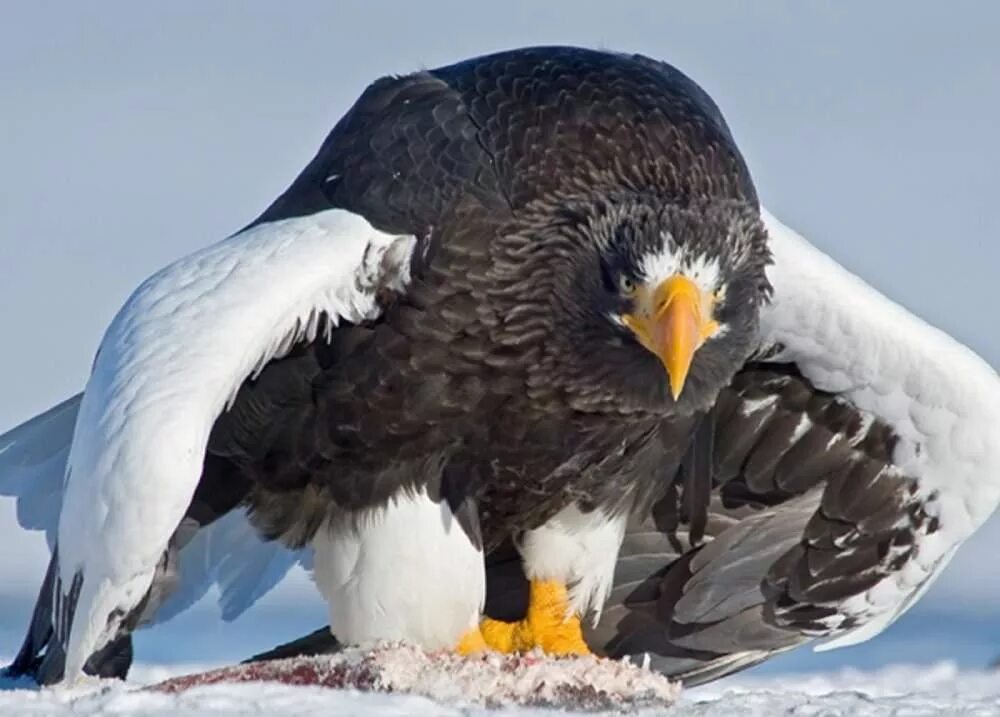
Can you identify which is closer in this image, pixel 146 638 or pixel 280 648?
pixel 280 648

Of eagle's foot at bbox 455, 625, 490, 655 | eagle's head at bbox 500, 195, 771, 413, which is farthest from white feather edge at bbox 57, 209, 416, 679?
eagle's foot at bbox 455, 625, 490, 655

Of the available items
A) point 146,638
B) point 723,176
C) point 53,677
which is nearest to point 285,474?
point 53,677

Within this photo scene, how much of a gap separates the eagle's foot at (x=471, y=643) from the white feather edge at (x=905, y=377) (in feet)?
3.43

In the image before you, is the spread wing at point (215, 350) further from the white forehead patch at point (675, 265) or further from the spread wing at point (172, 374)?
the white forehead patch at point (675, 265)

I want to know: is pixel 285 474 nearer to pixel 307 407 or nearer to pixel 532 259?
pixel 307 407

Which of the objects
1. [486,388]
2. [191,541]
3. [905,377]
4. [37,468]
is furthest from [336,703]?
[905,377]

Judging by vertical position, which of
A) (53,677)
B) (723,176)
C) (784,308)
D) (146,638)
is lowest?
(146,638)

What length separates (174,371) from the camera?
5352 mm

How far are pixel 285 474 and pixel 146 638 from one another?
10.4ft

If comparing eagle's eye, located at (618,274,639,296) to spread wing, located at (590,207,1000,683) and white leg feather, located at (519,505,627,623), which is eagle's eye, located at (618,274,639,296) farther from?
white leg feather, located at (519,505,627,623)

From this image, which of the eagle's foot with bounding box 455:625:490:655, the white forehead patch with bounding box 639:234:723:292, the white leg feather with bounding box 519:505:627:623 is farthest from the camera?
the white leg feather with bounding box 519:505:627:623

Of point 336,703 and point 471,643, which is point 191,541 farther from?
point 336,703

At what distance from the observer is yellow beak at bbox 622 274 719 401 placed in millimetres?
5453

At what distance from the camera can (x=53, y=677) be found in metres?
5.84
